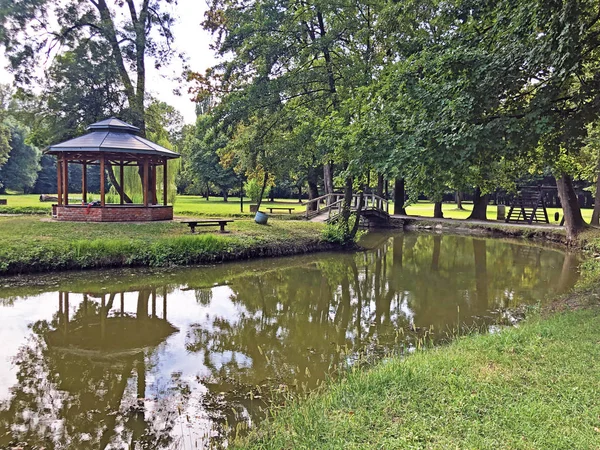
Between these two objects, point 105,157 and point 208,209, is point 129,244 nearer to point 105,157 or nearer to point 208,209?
point 105,157

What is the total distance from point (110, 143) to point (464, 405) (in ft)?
50.4

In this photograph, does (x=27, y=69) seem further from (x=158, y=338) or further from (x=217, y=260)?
(x=158, y=338)

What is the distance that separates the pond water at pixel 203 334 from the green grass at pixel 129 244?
22.9 inches

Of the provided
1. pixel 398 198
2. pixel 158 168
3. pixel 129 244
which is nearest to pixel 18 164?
pixel 158 168

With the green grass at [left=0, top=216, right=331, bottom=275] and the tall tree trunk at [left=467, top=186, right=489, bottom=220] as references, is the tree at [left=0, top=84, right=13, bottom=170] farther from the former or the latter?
the tall tree trunk at [left=467, top=186, right=489, bottom=220]

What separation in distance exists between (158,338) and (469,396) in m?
4.65

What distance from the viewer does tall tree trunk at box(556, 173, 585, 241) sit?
15.9m

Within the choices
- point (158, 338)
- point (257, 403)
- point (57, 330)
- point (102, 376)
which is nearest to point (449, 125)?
point (257, 403)

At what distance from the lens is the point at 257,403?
14.5 feet

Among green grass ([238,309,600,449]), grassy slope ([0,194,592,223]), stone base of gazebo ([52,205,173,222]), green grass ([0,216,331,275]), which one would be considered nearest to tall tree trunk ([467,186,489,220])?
grassy slope ([0,194,592,223])

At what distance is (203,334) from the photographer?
6652 mm

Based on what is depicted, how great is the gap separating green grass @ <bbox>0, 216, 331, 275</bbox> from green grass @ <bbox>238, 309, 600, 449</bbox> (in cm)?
838

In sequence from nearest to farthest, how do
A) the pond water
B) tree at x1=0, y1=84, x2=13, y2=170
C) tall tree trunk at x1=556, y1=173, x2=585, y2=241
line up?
1. the pond water
2. tall tree trunk at x1=556, y1=173, x2=585, y2=241
3. tree at x1=0, y1=84, x2=13, y2=170

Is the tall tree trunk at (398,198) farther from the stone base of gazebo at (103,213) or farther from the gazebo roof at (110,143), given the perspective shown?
the stone base of gazebo at (103,213)
